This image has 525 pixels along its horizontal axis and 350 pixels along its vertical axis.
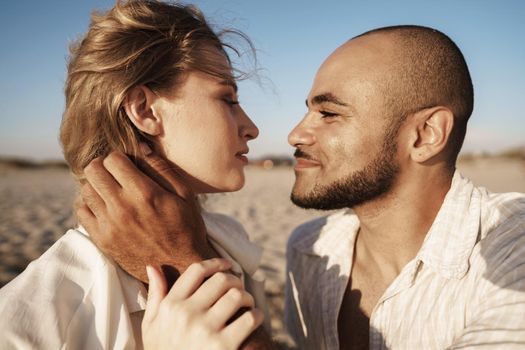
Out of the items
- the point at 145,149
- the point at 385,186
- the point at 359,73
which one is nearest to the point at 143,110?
the point at 145,149

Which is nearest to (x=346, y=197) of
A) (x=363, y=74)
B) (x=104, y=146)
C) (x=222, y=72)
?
(x=363, y=74)

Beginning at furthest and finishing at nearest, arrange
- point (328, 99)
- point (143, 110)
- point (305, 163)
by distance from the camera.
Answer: point (305, 163), point (328, 99), point (143, 110)

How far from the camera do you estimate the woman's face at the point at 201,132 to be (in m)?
2.04

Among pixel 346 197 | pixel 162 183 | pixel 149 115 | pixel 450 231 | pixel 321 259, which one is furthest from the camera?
pixel 321 259

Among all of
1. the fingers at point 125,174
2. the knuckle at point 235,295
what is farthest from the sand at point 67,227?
the knuckle at point 235,295

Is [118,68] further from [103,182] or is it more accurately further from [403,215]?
[403,215]

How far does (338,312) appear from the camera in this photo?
2537mm

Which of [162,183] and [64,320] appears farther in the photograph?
[162,183]

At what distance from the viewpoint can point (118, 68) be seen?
6.37 feet

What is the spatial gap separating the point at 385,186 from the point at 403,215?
241mm

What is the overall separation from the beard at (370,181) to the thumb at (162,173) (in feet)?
4.03

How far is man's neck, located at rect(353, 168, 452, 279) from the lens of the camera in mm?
2598

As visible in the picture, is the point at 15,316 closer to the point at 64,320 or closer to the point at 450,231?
the point at 64,320

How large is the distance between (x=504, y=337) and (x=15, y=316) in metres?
1.88
